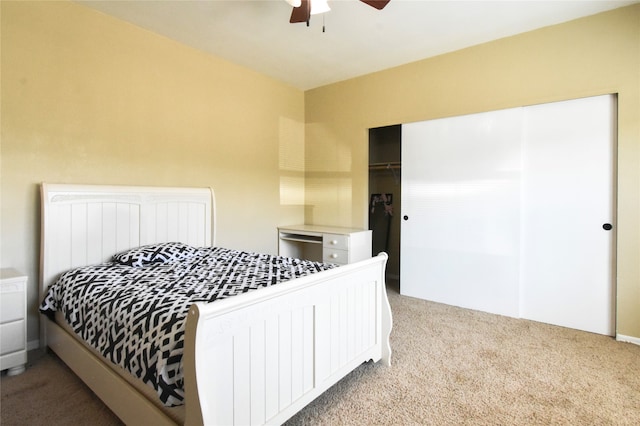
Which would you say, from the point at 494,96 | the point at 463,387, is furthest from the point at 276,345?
the point at 494,96

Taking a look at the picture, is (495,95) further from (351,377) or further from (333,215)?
(351,377)

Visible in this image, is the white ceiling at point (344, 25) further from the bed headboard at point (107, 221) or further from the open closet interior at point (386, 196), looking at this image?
the bed headboard at point (107, 221)

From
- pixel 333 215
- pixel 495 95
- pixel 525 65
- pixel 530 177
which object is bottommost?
pixel 333 215

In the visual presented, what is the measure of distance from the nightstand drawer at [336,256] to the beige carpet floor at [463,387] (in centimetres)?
107

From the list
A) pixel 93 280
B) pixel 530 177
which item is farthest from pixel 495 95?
pixel 93 280

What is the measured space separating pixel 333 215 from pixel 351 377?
242 cm

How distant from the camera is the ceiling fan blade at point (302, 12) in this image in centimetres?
204

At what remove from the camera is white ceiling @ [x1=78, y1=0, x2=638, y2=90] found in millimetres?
2428

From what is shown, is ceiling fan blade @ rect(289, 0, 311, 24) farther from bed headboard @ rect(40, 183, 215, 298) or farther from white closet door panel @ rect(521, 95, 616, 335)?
white closet door panel @ rect(521, 95, 616, 335)

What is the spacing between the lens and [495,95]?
2963 mm

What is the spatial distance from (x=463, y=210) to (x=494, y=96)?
109 cm

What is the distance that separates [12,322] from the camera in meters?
1.92

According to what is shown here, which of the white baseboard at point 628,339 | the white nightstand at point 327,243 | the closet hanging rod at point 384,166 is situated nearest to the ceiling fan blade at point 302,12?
the white nightstand at point 327,243

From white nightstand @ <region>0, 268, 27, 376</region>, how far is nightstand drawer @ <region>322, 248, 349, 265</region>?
2498 millimetres
